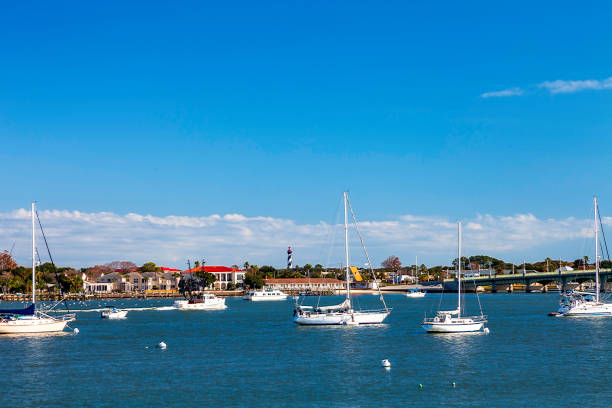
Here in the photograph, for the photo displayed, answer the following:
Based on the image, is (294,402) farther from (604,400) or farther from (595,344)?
(595,344)

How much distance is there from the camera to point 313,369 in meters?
58.3

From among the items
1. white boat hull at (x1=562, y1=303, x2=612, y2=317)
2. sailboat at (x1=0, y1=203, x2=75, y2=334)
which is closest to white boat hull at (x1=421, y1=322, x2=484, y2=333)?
white boat hull at (x1=562, y1=303, x2=612, y2=317)

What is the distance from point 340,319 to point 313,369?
37.8 m

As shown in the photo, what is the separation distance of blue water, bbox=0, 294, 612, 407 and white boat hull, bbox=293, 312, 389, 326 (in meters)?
2.89

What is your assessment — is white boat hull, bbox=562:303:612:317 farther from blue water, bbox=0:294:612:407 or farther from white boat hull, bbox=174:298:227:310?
→ white boat hull, bbox=174:298:227:310

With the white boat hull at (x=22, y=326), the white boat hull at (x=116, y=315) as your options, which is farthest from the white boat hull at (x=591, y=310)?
the white boat hull at (x=22, y=326)

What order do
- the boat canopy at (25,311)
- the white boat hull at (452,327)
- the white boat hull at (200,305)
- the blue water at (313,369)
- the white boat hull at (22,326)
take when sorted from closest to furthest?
the blue water at (313,369) < the white boat hull at (452,327) < the white boat hull at (22,326) < the boat canopy at (25,311) < the white boat hull at (200,305)

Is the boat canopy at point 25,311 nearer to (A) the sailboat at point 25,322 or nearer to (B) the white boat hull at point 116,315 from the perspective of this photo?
(A) the sailboat at point 25,322

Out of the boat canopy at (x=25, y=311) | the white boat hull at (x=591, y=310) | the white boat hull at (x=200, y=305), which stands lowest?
the white boat hull at (x=200, y=305)

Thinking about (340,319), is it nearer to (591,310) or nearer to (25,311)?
(25,311)

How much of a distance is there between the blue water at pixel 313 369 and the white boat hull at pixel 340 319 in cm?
289

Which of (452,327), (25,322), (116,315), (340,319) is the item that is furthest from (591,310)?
(25,322)

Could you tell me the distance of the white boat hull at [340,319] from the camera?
314 ft

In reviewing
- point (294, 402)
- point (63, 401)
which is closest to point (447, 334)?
point (294, 402)
